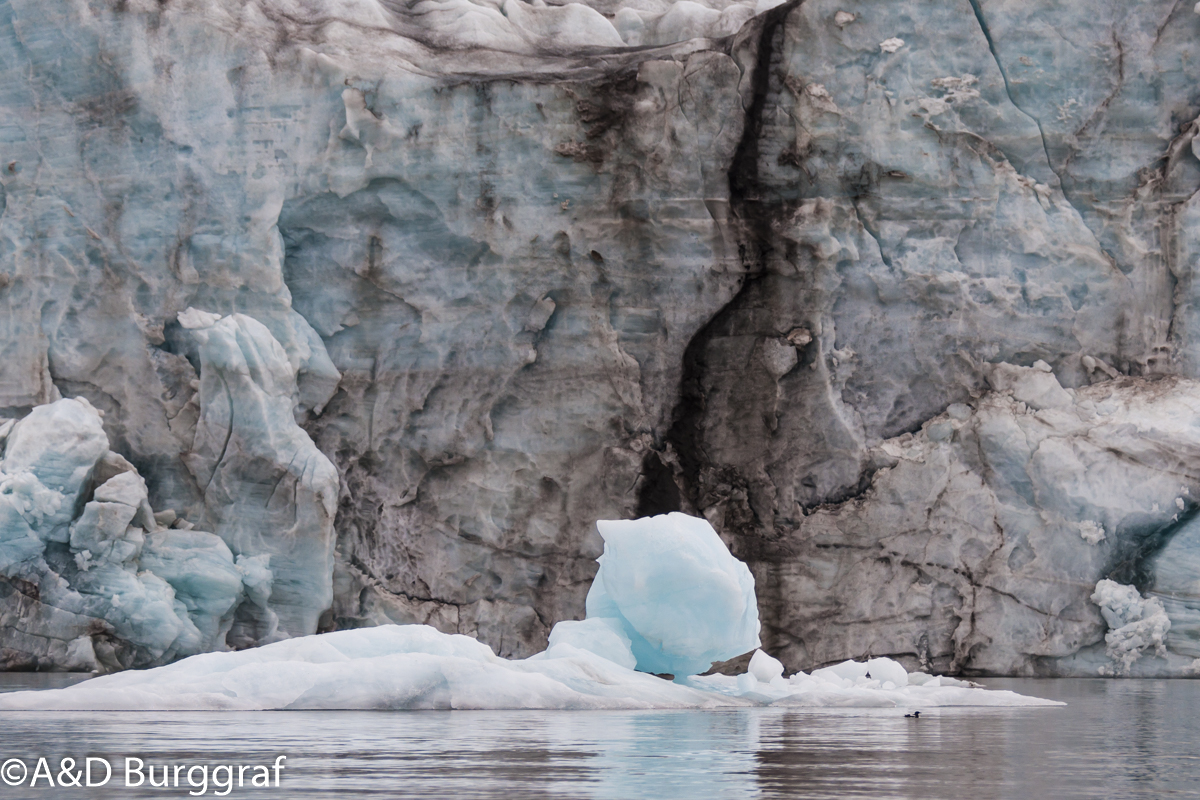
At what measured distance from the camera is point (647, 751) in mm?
5184

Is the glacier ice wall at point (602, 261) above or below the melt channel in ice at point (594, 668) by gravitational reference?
above

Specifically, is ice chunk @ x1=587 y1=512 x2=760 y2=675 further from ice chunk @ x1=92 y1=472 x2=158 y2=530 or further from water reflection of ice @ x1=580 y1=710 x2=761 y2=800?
ice chunk @ x1=92 y1=472 x2=158 y2=530

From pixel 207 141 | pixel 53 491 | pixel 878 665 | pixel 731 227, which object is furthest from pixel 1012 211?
pixel 53 491

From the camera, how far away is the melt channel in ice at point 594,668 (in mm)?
7574

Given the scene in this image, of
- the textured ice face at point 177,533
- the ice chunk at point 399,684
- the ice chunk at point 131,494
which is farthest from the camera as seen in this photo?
the ice chunk at point 131,494

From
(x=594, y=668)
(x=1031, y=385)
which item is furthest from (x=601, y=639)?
(x=1031, y=385)

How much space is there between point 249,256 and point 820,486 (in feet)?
19.5

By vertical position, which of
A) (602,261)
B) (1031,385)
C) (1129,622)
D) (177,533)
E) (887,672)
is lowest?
(887,672)

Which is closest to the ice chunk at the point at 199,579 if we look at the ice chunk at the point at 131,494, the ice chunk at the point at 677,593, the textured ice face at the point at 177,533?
the textured ice face at the point at 177,533

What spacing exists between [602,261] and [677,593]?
5530mm

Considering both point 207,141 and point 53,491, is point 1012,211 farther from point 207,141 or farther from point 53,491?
point 53,491

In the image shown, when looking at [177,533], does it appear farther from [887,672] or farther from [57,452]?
[887,672]

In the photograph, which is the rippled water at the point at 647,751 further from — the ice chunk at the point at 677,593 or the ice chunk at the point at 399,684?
the ice chunk at the point at 677,593

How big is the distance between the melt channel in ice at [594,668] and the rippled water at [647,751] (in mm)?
333
